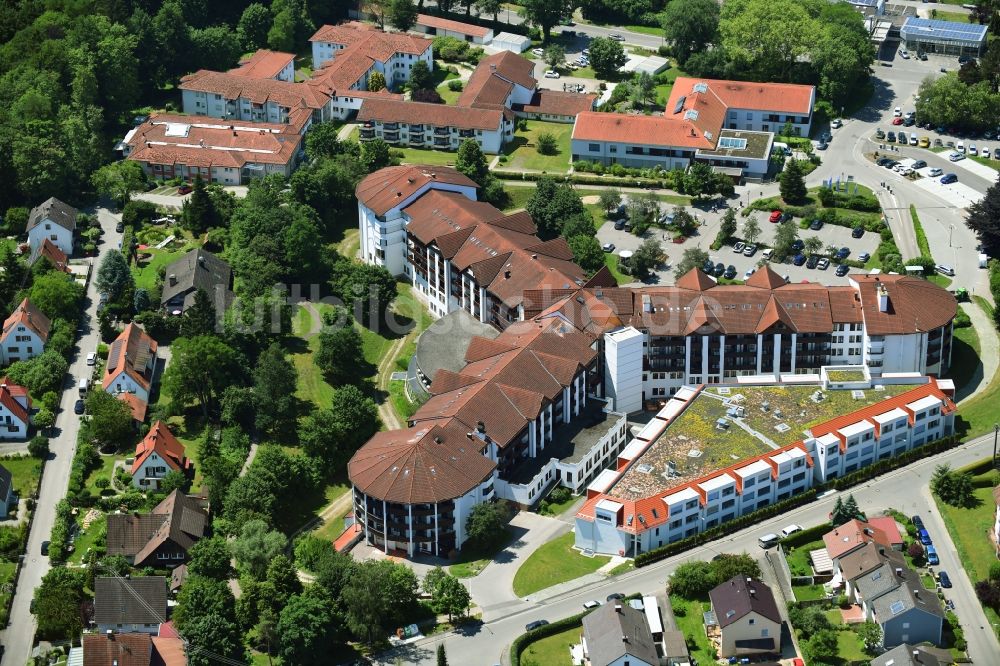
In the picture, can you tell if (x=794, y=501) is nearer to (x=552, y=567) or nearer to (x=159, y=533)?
(x=552, y=567)

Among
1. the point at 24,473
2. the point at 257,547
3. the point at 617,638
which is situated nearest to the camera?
the point at 617,638

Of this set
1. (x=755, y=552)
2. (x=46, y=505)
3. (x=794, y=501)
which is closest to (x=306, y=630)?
(x=46, y=505)

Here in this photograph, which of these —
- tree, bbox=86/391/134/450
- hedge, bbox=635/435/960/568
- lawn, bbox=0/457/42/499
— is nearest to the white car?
hedge, bbox=635/435/960/568

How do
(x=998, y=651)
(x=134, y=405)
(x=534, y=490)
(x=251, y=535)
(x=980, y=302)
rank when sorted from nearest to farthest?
1. (x=998, y=651)
2. (x=251, y=535)
3. (x=534, y=490)
4. (x=134, y=405)
5. (x=980, y=302)

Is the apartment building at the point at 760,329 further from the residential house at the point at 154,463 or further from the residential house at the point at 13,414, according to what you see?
the residential house at the point at 13,414

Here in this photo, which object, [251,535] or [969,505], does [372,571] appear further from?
[969,505]

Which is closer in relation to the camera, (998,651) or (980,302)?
(998,651)

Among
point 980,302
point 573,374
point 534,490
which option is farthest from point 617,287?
point 980,302

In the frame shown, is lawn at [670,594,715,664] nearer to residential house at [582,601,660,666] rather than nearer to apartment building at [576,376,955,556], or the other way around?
residential house at [582,601,660,666]
